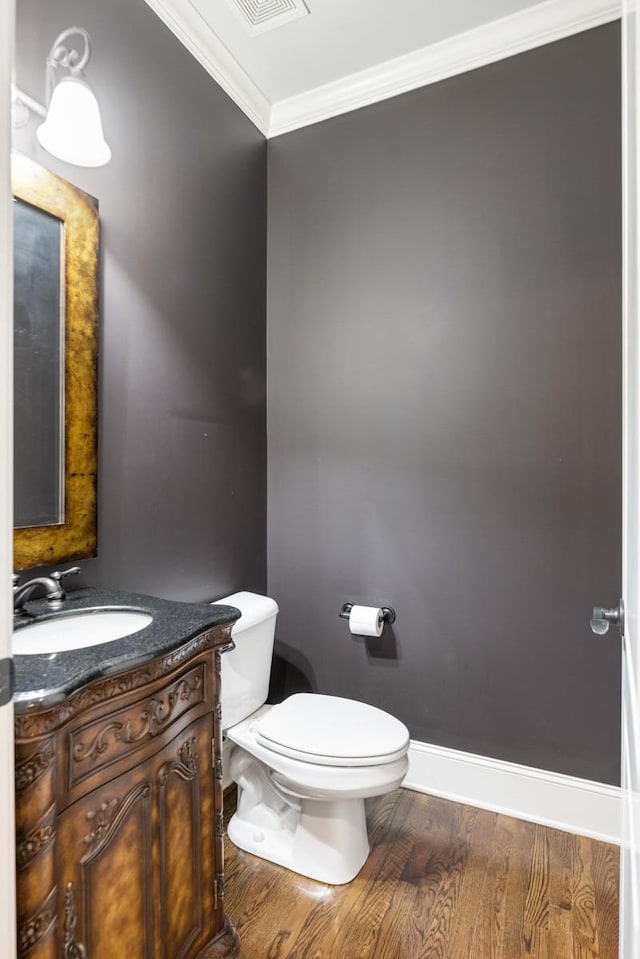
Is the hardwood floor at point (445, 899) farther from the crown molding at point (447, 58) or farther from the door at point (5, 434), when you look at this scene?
the crown molding at point (447, 58)

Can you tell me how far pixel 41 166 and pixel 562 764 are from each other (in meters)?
2.38

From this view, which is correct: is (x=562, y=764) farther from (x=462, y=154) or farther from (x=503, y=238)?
(x=462, y=154)

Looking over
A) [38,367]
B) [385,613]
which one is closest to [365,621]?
[385,613]

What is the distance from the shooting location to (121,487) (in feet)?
4.99

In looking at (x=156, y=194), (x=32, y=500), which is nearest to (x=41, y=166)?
(x=156, y=194)

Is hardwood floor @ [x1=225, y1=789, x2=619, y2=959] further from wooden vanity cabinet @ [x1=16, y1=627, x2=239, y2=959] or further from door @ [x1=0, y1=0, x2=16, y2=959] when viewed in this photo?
door @ [x1=0, y1=0, x2=16, y2=959]

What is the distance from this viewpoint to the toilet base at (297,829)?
153 cm

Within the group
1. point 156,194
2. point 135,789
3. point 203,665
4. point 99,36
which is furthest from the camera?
point 156,194

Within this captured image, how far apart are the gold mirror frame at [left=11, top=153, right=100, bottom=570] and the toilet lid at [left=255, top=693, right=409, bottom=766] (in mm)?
776

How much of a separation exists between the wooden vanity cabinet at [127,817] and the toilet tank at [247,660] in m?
0.48

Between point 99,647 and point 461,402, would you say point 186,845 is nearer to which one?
point 99,647

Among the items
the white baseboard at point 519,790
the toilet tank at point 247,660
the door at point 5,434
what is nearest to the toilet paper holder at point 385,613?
the toilet tank at point 247,660

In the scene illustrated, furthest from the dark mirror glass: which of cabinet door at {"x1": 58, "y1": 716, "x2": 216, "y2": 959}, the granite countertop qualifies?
cabinet door at {"x1": 58, "y1": 716, "x2": 216, "y2": 959}

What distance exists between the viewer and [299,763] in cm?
146
